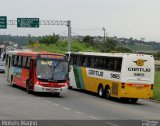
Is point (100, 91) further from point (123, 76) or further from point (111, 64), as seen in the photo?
point (123, 76)

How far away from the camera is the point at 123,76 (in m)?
30.2

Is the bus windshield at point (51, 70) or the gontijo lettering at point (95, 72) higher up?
the bus windshield at point (51, 70)

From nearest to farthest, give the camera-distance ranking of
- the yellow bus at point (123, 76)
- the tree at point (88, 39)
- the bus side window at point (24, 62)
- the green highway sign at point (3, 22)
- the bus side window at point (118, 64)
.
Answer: the yellow bus at point (123, 76)
the bus side window at point (118, 64)
the bus side window at point (24, 62)
the green highway sign at point (3, 22)
the tree at point (88, 39)

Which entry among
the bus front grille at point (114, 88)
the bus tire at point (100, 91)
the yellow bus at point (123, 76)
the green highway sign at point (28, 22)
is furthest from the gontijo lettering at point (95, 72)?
the green highway sign at point (28, 22)

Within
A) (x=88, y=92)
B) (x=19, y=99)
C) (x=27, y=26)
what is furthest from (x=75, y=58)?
(x=27, y=26)

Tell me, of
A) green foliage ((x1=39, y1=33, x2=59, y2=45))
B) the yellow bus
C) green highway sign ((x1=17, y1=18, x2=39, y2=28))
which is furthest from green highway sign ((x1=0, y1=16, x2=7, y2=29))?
green foliage ((x1=39, y1=33, x2=59, y2=45))

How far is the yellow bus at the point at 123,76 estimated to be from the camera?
30.3 m

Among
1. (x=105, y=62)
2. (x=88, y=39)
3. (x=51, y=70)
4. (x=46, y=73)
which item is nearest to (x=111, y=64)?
(x=105, y=62)

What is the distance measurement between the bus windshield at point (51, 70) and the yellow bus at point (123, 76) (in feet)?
9.21

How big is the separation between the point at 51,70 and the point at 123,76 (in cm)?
426

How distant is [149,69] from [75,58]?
30.8 ft

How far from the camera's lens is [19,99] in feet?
90.5

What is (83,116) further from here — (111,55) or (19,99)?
(111,55)

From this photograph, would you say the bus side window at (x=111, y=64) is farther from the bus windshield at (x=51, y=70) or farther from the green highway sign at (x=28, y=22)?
the green highway sign at (x=28, y=22)
